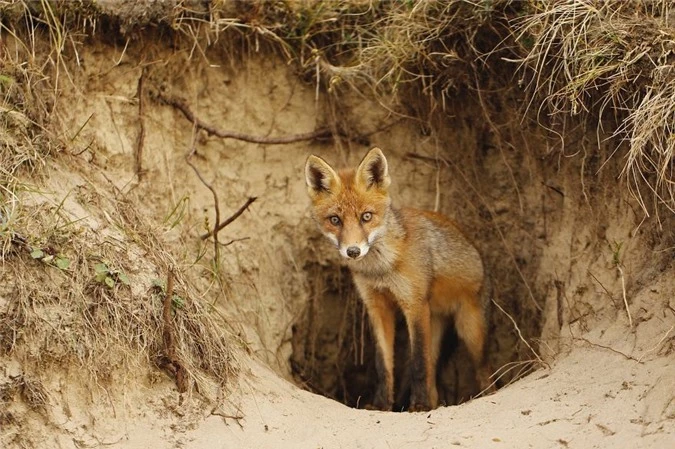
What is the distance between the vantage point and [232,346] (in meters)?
5.24

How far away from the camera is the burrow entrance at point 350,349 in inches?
267

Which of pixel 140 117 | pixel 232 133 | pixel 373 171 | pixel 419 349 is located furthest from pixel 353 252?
pixel 140 117

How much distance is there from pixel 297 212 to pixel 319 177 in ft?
3.07

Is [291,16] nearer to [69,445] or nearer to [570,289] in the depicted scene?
[570,289]

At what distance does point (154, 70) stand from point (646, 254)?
352cm

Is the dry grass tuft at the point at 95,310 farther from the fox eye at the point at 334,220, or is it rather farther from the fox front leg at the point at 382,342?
the fox front leg at the point at 382,342

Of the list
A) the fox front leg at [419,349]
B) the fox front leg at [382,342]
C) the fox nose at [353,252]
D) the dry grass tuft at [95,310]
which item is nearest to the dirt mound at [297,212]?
the dry grass tuft at [95,310]

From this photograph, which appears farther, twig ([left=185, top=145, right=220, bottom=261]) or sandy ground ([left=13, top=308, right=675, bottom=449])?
twig ([left=185, top=145, right=220, bottom=261])

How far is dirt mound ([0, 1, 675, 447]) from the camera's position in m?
4.52

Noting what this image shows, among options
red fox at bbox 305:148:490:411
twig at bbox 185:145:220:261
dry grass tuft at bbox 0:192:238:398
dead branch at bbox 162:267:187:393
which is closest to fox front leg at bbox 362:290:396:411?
red fox at bbox 305:148:490:411

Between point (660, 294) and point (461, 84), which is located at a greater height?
point (461, 84)

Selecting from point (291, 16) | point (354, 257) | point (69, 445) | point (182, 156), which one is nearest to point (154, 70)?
point (182, 156)

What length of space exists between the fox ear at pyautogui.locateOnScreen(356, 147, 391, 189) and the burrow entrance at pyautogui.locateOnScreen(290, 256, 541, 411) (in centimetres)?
121

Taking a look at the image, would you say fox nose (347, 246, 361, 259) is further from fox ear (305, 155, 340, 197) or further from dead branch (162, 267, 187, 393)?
dead branch (162, 267, 187, 393)
